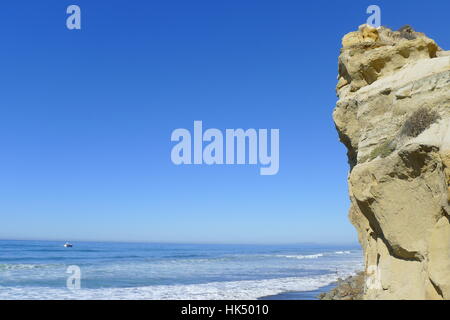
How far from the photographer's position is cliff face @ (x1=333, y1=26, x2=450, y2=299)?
332 inches

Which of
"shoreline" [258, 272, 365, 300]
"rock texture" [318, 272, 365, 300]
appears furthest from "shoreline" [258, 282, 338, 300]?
"rock texture" [318, 272, 365, 300]

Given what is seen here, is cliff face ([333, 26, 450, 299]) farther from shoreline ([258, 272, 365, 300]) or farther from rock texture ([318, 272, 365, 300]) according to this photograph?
shoreline ([258, 272, 365, 300])

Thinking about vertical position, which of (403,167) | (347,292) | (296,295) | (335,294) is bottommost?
(296,295)

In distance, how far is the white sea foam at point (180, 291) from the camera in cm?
2514

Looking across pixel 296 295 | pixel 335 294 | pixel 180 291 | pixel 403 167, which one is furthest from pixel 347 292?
pixel 403 167

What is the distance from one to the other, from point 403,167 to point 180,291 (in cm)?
2139

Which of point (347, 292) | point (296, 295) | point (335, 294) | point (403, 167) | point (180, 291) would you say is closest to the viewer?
point (403, 167)

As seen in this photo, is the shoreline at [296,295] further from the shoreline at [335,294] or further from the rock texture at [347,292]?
the rock texture at [347,292]

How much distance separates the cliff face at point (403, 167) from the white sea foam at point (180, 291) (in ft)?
46.1

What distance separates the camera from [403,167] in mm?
9344

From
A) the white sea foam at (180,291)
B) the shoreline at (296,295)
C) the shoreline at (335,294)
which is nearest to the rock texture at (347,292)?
the shoreline at (335,294)

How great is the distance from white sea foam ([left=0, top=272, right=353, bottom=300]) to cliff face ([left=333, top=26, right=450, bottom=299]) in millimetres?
14042

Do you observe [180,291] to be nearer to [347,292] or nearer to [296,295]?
[296,295]
